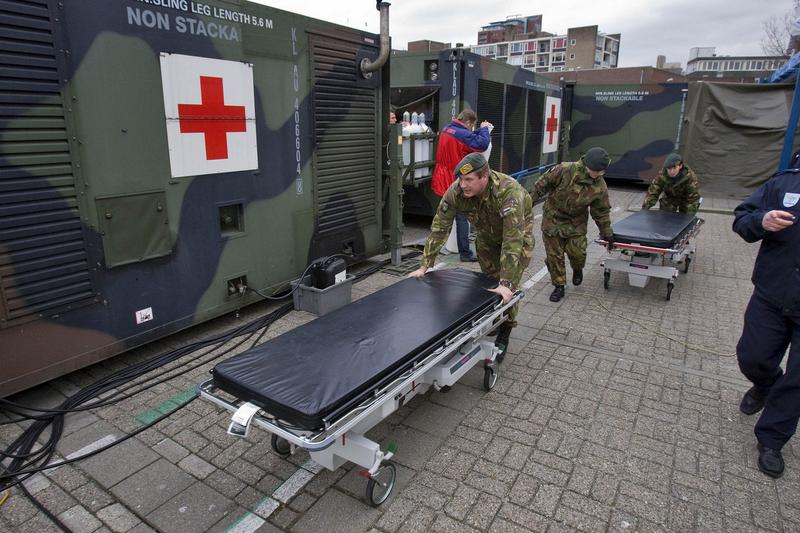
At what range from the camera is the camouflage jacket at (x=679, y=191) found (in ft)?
20.3

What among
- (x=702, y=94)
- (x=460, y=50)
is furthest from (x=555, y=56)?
(x=460, y=50)

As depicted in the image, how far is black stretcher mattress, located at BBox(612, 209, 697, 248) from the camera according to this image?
505 centimetres

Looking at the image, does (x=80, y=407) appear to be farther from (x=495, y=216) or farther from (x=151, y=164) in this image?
(x=495, y=216)

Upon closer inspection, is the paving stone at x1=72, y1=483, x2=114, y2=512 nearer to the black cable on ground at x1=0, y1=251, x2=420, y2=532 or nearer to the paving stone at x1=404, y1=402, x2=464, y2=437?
the black cable on ground at x1=0, y1=251, x2=420, y2=532

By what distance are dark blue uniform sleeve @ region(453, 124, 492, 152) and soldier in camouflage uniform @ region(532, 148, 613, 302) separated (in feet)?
3.62

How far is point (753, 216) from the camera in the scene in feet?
9.06

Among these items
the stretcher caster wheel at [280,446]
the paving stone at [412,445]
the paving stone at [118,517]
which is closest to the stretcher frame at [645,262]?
the paving stone at [412,445]

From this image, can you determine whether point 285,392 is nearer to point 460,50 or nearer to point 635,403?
point 635,403

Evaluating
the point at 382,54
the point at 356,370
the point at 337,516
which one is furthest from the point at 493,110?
the point at 337,516

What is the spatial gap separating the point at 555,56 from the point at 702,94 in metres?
75.0

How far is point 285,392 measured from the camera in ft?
7.14

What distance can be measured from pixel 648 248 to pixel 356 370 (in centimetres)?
377

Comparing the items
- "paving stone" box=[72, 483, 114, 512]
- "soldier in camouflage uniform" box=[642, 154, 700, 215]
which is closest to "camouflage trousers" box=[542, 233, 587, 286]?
"soldier in camouflage uniform" box=[642, 154, 700, 215]

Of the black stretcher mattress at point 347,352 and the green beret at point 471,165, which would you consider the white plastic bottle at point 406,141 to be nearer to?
the green beret at point 471,165
